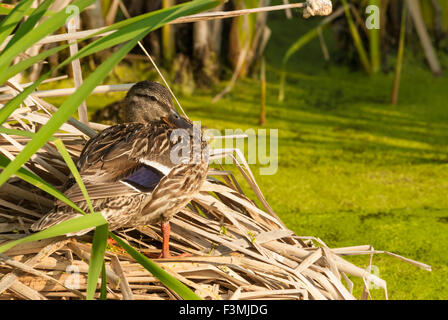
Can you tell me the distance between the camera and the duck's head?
183 centimetres

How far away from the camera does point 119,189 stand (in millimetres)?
1448

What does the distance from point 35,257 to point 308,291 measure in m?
0.60

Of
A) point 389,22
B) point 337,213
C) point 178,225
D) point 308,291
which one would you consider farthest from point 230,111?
point 308,291

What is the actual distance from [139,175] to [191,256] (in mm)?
229

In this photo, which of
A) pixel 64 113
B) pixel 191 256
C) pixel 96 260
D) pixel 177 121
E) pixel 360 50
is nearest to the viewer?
pixel 64 113

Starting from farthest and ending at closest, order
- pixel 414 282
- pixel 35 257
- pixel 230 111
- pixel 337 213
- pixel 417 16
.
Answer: pixel 417 16, pixel 230 111, pixel 337 213, pixel 414 282, pixel 35 257

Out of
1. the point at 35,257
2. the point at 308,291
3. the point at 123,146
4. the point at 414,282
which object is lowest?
the point at 414,282

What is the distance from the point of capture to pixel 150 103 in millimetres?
1854

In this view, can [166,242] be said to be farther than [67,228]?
Yes

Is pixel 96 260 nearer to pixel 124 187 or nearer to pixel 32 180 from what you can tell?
pixel 32 180

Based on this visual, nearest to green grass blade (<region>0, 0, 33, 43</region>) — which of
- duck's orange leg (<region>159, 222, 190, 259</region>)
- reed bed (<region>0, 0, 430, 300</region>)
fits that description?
reed bed (<region>0, 0, 430, 300</region>)

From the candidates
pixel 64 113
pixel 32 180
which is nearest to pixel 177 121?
pixel 32 180

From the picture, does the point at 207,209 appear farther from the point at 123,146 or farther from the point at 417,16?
the point at 417,16

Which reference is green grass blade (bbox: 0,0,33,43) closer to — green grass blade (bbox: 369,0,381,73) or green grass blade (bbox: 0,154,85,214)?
green grass blade (bbox: 0,154,85,214)
